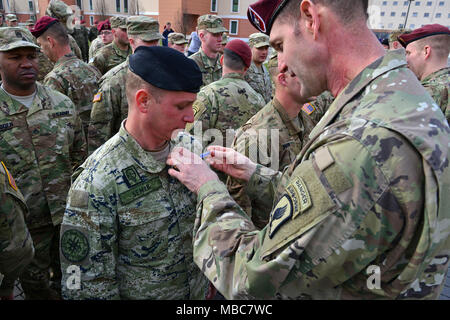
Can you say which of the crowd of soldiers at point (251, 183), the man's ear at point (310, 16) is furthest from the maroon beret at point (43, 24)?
the man's ear at point (310, 16)

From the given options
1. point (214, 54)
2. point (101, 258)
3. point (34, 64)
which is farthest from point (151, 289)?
point (214, 54)

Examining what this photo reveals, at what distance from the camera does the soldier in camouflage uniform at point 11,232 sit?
6.48 ft

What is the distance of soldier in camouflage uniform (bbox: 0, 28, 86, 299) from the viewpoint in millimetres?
2891

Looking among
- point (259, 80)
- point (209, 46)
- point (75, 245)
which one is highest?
point (209, 46)

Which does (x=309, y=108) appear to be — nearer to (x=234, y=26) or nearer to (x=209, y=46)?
(x=209, y=46)

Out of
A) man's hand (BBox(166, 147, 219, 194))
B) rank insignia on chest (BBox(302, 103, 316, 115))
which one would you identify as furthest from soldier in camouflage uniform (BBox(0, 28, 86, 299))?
rank insignia on chest (BBox(302, 103, 316, 115))

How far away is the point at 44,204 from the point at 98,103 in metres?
1.73

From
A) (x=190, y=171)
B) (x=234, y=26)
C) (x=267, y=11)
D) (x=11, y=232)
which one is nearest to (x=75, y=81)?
(x=11, y=232)

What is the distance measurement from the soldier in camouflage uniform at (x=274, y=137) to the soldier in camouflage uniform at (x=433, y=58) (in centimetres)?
295

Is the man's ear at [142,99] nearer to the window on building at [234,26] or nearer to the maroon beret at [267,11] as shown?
the maroon beret at [267,11]

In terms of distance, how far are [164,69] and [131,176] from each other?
69 centimetres

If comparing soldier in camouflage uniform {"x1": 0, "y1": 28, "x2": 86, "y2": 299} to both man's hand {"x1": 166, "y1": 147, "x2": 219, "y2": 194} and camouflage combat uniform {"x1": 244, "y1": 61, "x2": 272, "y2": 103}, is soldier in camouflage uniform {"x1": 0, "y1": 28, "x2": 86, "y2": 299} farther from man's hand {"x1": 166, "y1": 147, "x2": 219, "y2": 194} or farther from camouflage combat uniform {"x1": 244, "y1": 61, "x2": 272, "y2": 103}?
camouflage combat uniform {"x1": 244, "y1": 61, "x2": 272, "y2": 103}

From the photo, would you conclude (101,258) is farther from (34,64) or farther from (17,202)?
(34,64)

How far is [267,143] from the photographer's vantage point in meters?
2.78
